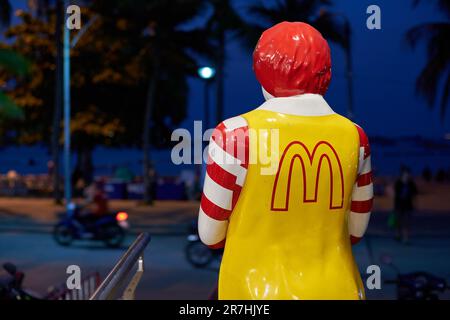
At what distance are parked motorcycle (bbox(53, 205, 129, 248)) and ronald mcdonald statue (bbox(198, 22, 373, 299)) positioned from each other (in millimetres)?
10085

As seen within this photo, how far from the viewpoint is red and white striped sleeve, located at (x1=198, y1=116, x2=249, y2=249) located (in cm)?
230

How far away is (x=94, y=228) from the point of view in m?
12.2

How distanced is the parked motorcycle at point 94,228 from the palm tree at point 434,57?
33.2ft

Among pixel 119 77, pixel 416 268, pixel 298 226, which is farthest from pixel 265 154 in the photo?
pixel 119 77

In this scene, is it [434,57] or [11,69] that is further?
[434,57]

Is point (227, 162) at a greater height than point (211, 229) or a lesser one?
greater

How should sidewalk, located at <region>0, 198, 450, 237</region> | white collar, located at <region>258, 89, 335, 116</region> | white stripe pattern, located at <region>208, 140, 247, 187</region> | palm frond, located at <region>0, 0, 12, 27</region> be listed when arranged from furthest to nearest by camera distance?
sidewalk, located at <region>0, 198, 450, 237</region>, palm frond, located at <region>0, 0, 12, 27</region>, white collar, located at <region>258, 89, 335, 116</region>, white stripe pattern, located at <region>208, 140, 247, 187</region>

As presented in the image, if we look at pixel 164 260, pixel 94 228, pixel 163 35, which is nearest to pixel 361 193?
pixel 164 260

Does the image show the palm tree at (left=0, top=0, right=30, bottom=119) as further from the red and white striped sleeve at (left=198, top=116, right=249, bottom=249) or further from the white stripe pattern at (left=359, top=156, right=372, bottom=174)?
the white stripe pattern at (left=359, top=156, right=372, bottom=174)

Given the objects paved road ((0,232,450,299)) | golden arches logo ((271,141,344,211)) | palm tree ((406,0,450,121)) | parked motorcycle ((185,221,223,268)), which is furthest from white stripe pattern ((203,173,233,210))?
palm tree ((406,0,450,121))

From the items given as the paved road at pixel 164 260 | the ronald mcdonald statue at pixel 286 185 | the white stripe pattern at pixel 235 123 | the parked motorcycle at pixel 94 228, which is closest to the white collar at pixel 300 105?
the ronald mcdonald statue at pixel 286 185

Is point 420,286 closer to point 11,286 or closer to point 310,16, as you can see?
point 11,286

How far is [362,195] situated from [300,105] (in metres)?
0.45
